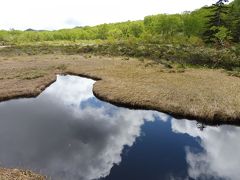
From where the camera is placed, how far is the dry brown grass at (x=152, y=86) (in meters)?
28.2

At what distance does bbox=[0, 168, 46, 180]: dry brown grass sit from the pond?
105cm

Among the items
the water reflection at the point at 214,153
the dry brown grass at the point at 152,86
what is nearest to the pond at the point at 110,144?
the water reflection at the point at 214,153

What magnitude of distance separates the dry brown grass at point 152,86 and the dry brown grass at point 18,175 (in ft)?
49.5

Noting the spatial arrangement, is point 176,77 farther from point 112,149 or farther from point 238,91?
point 112,149

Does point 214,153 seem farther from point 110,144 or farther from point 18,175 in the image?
point 18,175

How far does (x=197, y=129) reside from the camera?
25.6 metres

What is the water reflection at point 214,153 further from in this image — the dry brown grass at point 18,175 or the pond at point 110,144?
the dry brown grass at point 18,175

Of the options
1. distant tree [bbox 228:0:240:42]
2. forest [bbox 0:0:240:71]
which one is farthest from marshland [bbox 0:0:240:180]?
distant tree [bbox 228:0:240:42]

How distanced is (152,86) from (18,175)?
21.5m

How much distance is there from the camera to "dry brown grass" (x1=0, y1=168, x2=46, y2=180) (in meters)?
16.8

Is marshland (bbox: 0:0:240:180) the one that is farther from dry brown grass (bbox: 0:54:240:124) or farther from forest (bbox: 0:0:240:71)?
forest (bbox: 0:0:240:71)

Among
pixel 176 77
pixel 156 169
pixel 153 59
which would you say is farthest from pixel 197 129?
pixel 153 59

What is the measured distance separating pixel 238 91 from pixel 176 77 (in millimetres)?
9338

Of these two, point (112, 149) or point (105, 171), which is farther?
point (112, 149)
